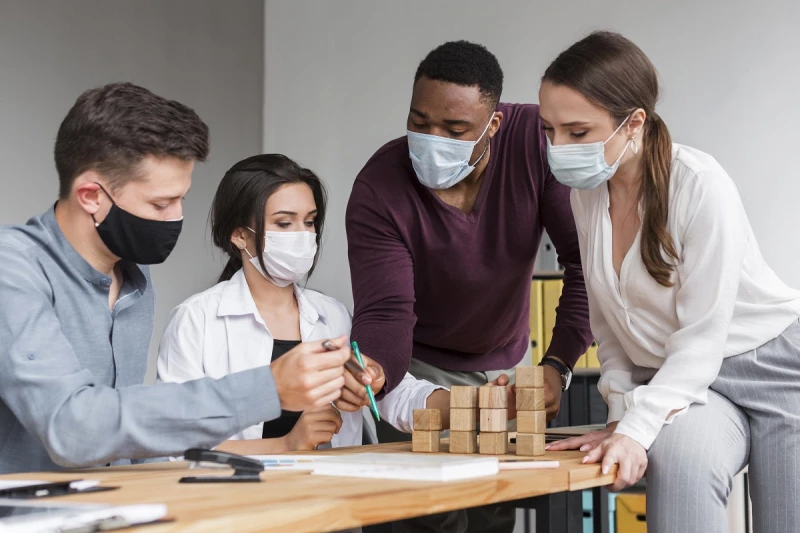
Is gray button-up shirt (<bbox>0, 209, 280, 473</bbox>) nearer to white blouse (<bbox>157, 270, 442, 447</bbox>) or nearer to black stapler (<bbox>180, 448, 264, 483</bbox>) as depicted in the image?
black stapler (<bbox>180, 448, 264, 483</bbox>)

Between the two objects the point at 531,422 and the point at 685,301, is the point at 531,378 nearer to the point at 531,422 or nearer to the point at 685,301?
the point at 531,422

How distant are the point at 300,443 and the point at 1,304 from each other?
77cm

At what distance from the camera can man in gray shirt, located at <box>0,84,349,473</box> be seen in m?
1.18

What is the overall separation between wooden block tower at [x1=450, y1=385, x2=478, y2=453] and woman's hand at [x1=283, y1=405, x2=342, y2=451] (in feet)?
1.24

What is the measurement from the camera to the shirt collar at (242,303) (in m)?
2.24

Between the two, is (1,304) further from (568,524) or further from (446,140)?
(446,140)

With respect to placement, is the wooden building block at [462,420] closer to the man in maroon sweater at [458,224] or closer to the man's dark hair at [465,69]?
the man in maroon sweater at [458,224]

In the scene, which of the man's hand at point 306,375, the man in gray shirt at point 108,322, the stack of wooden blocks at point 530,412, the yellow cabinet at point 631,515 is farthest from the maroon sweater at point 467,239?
the yellow cabinet at point 631,515

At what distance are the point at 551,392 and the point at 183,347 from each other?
0.89m

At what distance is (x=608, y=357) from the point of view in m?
1.78

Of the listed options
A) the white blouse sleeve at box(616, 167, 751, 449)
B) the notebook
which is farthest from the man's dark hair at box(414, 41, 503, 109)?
the notebook

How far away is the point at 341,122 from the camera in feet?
11.7

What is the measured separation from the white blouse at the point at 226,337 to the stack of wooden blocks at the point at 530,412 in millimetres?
587

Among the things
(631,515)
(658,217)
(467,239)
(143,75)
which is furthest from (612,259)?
(143,75)
